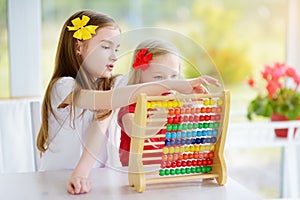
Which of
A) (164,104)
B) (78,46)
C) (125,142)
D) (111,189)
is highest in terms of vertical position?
(78,46)

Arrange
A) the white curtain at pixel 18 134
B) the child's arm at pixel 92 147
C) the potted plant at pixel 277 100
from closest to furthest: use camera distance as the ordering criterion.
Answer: the child's arm at pixel 92 147, the white curtain at pixel 18 134, the potted plant at pixel 277 100

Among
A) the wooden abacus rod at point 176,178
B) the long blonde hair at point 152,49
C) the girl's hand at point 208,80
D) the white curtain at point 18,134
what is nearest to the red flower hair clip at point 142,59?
the long blonde hair at point 152,49

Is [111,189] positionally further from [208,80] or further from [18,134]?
[18,134]

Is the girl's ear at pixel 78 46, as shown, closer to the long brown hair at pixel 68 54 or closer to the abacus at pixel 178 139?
the long brown hair at pixel 68 54

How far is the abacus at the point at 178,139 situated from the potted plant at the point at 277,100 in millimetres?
1146

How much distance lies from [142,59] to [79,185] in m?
0.32

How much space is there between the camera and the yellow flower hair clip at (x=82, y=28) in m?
1.37

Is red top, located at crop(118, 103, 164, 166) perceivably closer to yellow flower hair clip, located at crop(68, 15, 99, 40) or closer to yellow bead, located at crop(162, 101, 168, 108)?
yellow bead, located at crop(162, 101, 168, 108)

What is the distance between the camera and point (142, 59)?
1271 millimetres

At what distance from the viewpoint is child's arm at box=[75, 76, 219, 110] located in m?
1.25

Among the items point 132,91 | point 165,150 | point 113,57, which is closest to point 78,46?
point 113,57

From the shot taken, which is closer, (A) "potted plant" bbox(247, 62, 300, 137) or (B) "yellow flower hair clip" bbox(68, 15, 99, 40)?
(B) "yellow flower hair clip" bbox(68, 15, 99, 40)

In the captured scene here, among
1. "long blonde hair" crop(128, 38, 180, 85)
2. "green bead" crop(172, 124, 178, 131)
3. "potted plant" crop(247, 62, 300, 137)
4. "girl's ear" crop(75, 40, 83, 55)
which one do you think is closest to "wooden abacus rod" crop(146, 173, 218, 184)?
"green bead" crop(172, 124, 178, 131)

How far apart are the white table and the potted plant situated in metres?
1.12
